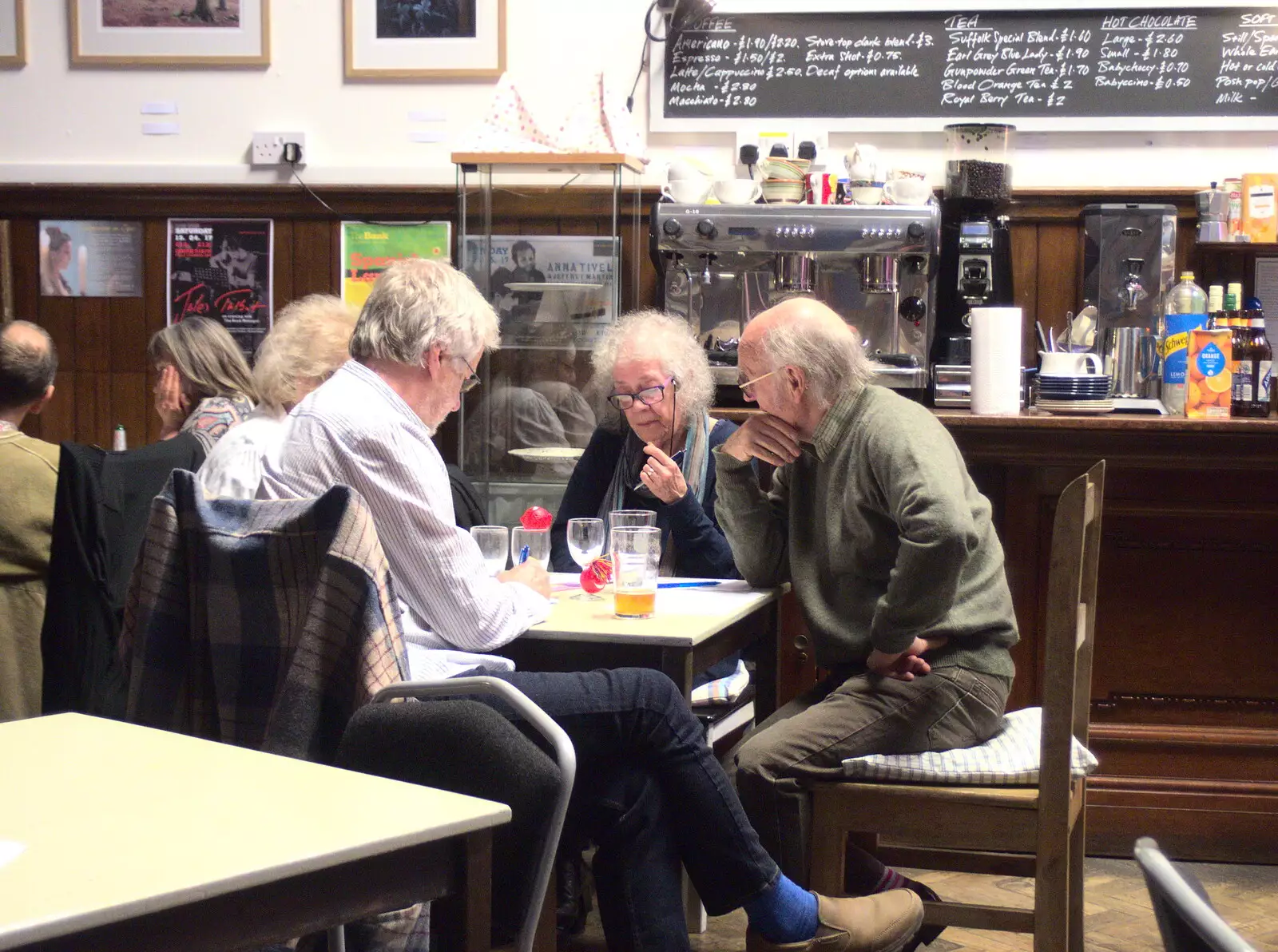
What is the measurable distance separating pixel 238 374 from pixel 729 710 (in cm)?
179

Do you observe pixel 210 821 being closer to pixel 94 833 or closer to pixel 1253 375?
pixel 94 833

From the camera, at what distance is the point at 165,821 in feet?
3.65

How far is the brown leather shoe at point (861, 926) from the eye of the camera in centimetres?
220

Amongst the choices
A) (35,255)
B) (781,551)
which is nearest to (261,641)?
(781,551)

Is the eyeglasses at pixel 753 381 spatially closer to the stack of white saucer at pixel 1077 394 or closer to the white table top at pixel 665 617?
the white table top at pixel 665 617

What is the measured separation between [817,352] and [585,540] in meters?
0.57

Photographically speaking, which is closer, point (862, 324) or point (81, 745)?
point (81, 745)

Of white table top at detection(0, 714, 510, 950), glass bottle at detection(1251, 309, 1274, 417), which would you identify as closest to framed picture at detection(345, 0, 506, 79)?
glass bottle at detection(1251, 309, 1274, 417)

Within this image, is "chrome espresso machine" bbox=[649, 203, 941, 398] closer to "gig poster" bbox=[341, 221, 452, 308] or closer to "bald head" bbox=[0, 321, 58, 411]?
"gig poster" bbox=[341, 221, 452, 308]

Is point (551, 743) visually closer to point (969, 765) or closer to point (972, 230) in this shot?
point (969, 765)

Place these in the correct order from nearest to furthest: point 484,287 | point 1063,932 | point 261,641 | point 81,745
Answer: point 81,745
point 261,641
point 1063,932
point 484,287

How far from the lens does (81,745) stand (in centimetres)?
135

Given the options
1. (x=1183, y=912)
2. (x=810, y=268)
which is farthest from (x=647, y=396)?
(x=1183, y=912)

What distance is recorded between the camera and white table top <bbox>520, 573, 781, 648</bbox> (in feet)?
7.35
